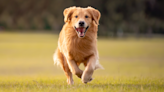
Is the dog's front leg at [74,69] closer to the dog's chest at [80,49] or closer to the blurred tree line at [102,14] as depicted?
the dog's chest at [80,49]

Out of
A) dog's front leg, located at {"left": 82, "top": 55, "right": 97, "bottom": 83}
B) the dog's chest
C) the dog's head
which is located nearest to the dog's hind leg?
the dog's chest

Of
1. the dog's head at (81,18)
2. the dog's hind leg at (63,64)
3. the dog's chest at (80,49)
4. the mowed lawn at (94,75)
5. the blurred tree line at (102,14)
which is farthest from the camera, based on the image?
the blurred tree line at (102,14)

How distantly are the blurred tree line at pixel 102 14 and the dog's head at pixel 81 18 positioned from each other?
3596 centimetres

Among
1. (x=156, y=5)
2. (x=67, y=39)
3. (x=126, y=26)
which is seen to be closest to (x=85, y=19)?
(x=67, y=39)

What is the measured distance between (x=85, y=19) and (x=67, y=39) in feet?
2.19

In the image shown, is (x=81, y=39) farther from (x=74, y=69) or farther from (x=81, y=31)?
(x=74, y=69)

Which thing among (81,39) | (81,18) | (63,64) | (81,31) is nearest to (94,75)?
(63,64)

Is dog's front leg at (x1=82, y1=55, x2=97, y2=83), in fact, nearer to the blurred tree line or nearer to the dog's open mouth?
the dog's open mouth

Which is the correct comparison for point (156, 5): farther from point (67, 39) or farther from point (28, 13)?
point (67, 39)

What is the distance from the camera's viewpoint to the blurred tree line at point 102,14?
4210 centimetres

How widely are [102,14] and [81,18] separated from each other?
41.6 meters

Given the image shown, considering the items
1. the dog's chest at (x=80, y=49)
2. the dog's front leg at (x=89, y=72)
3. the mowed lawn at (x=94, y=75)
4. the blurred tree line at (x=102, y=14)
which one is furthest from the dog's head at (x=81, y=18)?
the blurred tree line at (x=102, y=14)

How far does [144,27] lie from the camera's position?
4578 centimetres

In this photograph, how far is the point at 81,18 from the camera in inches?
216
